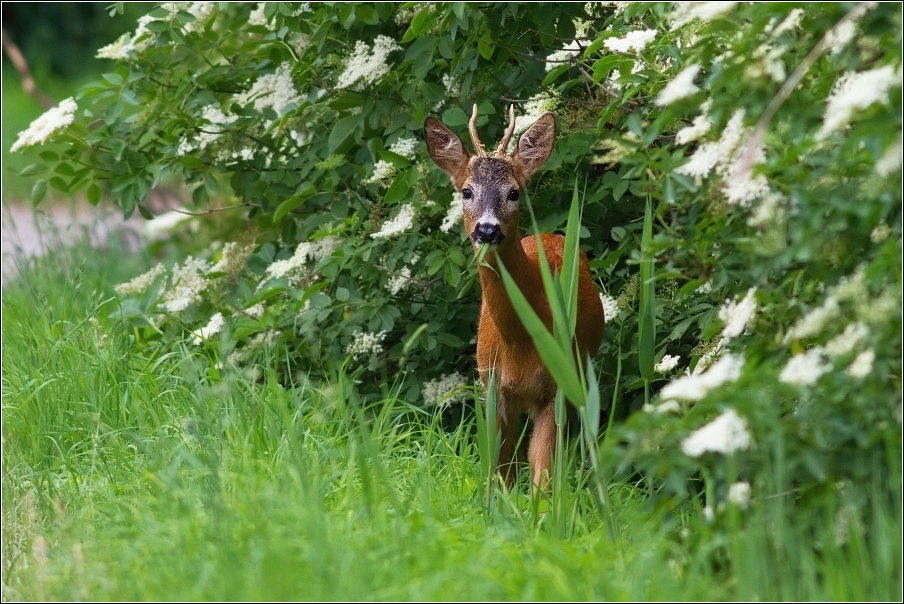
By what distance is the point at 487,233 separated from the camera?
175 inches

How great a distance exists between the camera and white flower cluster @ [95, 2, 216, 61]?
17.7 ft

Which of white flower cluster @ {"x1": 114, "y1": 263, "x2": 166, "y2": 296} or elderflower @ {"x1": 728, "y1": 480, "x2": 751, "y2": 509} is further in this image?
white flower cluster @ {"x1": 114, "y1": 263, "x2": 166, "y2": 296}

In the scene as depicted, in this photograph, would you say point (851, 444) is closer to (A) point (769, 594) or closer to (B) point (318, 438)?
(A) point (769, 594)

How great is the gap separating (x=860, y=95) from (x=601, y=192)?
7.36ft

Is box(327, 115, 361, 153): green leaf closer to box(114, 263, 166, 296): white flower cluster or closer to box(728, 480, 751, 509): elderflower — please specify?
box(114, 263, 166, 296): white flower cluster

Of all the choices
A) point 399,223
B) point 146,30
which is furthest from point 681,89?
point 146,30

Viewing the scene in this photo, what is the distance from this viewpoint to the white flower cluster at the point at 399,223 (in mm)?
4961

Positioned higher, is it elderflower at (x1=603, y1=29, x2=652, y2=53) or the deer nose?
elderflower at (x1=603, y1=29, x2=652, y2=53)

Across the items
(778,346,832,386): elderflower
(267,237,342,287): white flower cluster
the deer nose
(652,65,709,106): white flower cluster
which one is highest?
(652,65,709,106): white flower cluster

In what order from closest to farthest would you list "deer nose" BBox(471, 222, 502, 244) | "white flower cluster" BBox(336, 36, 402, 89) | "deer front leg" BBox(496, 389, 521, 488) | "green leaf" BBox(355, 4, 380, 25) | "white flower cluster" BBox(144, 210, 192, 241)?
"deer nose" BBox(471, 222, 502, 244), "deer front leg" BBox(496, 389, 521, 488), "white flower cluster" BBox(336, 36, 402, 89), "green leaf" BBox(355, 4, 380, 25), "white flower cluster" BBox(144, 210, 192, 241)

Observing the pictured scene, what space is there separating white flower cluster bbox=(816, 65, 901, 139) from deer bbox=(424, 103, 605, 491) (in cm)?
183

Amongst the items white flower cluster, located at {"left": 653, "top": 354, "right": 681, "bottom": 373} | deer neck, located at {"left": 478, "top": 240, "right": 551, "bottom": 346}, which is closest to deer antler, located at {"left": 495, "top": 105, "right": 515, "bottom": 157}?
deer neck, located at {"left": 478, "top": 240, "right": 551, "bottom": 346}

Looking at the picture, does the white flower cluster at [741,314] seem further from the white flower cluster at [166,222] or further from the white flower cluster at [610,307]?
the white flower cluster at [166,222]

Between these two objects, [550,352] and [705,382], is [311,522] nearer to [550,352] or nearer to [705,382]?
[550,352]
